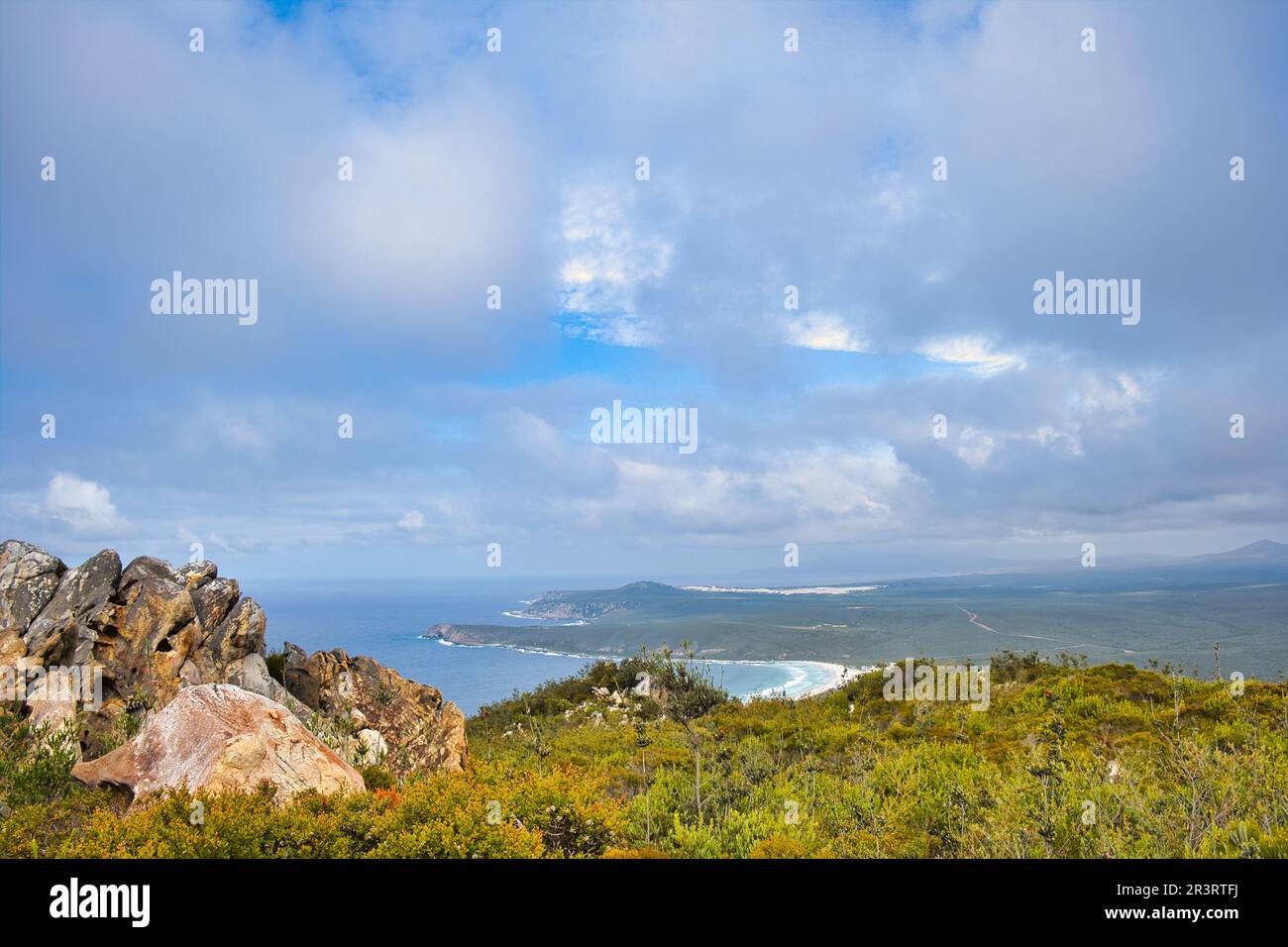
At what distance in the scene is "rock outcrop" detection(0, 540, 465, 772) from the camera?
11797 mm

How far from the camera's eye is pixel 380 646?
47000mm

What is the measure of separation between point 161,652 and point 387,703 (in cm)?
458

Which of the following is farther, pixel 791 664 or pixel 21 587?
pixel 791 664

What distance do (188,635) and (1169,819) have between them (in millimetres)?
16392

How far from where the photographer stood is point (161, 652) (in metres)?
12.6

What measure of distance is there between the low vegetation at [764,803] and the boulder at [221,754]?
1.49 feet

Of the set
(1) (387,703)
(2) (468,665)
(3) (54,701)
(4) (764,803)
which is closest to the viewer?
(4) (764,803)

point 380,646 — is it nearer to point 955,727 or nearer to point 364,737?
point 364,737

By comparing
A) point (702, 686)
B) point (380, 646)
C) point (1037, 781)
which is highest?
point (702, 686)

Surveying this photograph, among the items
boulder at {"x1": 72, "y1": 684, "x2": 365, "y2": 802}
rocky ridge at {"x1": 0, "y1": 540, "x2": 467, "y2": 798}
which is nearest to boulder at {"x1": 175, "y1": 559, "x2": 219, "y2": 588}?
rocky ridge at {"x1": 0, "y1": 540, "x2": 467, "y2": 798}

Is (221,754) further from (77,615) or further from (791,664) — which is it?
(791,664)

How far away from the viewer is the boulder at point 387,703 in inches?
523

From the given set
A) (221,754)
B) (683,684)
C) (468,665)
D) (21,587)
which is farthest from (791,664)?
(221,754)
